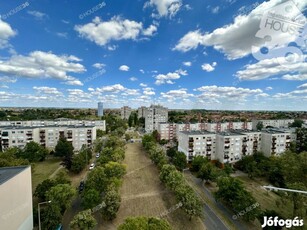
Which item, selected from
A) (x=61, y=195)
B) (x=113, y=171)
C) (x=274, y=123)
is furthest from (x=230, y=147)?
(x=274, y=123)

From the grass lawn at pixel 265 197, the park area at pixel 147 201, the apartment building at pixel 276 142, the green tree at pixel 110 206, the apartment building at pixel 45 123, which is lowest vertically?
the grass lawn at pixel 265 197

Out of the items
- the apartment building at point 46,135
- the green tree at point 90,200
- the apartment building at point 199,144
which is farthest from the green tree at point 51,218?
the apartment building at point 46,135

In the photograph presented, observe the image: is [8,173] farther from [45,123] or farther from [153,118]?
[153,118]

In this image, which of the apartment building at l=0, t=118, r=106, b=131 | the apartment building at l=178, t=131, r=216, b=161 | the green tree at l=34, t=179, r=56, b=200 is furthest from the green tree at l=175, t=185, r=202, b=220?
the apartment building at l=0, t=118, r=106, b=131

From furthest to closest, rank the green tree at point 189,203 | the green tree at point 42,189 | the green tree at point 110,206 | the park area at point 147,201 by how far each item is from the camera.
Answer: the green tree at point 42,189
the park area at point 147,201
the green tree at point 110,206
the green tree at point 189,203

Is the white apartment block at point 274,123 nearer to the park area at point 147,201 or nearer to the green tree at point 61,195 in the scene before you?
the park area at point 147,201

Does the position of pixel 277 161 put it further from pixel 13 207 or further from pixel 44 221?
pixel 13 207

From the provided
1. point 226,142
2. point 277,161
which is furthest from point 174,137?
point 277,161

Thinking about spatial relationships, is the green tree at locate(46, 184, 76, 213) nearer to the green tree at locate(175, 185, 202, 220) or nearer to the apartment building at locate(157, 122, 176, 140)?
the green tree at locate(175, 185, 202, 220)
